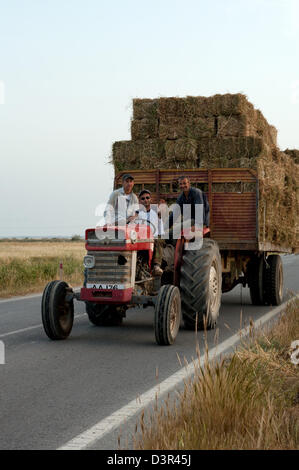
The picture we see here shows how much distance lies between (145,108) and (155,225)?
4255 mm

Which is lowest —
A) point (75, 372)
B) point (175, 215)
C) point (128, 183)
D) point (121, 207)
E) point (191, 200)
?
point (75, 372)

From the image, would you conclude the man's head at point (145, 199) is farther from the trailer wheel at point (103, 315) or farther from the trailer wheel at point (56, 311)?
the trailer wheel at point (56, 311)

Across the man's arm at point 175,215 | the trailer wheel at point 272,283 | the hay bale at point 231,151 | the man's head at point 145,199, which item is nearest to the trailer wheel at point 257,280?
the trailer wheel at point 272,283

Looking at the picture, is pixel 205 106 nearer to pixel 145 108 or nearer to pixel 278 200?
pixel 145 108

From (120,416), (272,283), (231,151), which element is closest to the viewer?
(120,416)

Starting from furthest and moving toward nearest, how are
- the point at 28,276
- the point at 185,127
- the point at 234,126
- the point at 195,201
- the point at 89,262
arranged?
1. the point at 28,276
2. the point at 185,127
3. the point at 234,126
4. the point at 195,201
5. the point at 89,262

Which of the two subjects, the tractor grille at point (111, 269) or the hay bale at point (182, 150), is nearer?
the tractor grille at point (111, 269)

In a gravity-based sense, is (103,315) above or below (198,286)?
below

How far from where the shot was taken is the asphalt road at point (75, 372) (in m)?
5.26

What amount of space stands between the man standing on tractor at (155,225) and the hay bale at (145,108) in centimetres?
335

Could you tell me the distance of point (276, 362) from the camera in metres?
6.93

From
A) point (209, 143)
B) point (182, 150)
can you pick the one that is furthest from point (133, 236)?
point (209, 143)

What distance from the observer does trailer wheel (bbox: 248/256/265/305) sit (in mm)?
13594

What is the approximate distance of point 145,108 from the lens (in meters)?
13.9
